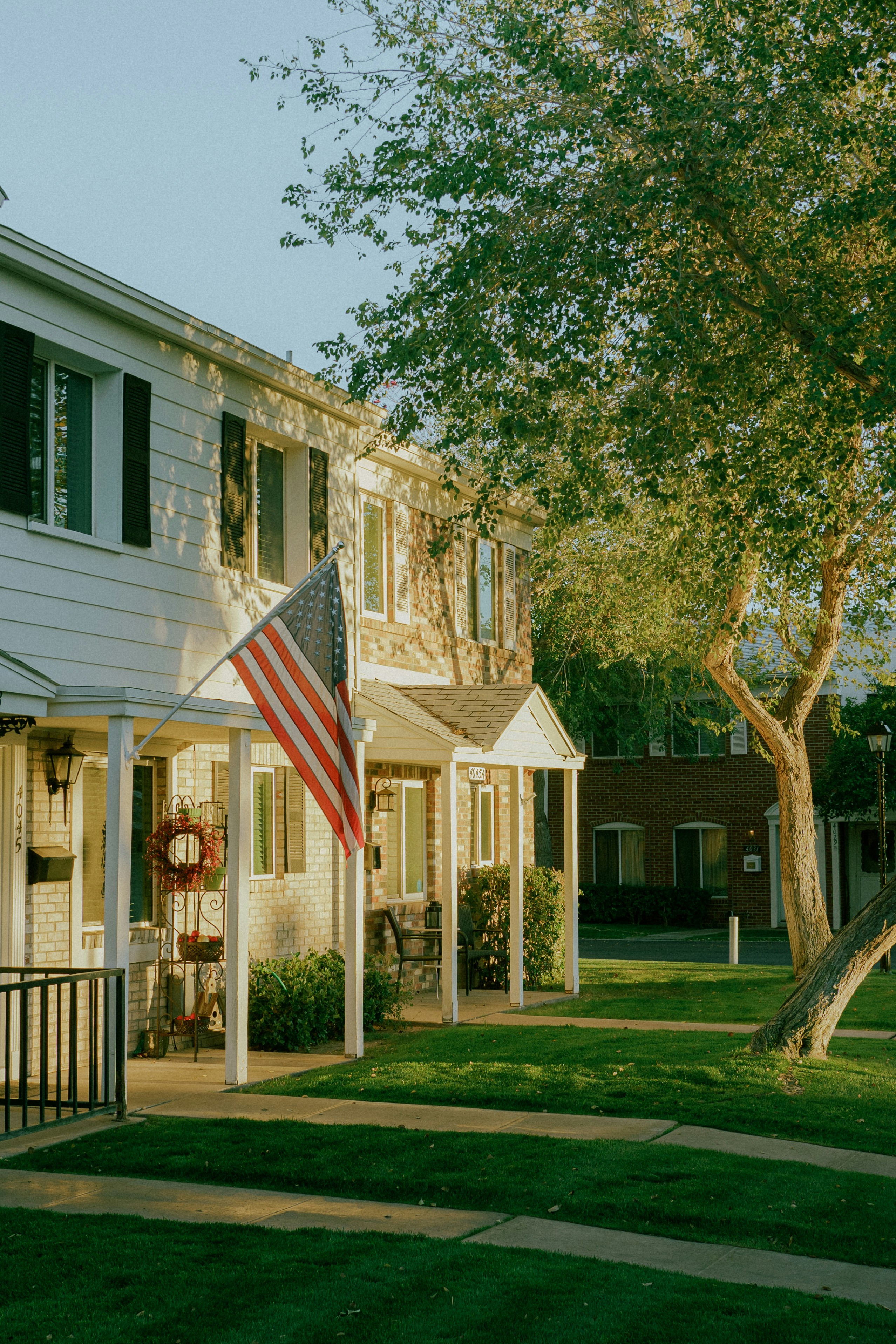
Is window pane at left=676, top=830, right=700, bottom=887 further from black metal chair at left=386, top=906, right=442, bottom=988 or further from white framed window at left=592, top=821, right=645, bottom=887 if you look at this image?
black metal chair at left=386, top=906, right=442, bottom=988

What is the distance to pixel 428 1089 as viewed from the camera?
1059 centimetres

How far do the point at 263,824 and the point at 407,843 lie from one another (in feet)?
12.2

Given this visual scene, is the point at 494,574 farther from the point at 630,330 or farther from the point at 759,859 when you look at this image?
the point at 759,859

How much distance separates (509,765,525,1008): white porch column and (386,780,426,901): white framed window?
153 centimetres

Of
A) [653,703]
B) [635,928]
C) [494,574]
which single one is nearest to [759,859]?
[635,928]

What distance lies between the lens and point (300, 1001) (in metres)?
12.9

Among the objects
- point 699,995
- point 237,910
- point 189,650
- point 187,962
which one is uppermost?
point 189,650

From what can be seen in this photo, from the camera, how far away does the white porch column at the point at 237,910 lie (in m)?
10.9

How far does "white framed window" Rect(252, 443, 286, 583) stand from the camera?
1381cm

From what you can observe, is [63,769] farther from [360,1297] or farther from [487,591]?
[487,591]

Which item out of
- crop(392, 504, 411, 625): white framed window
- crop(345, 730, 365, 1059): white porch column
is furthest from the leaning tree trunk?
crop(392, 504, 411, 625): white framed window

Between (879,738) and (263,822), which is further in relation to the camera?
(879,738)

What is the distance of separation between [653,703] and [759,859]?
8.19 metres

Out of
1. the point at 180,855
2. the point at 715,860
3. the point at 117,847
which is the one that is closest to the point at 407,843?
the point at 180,855
